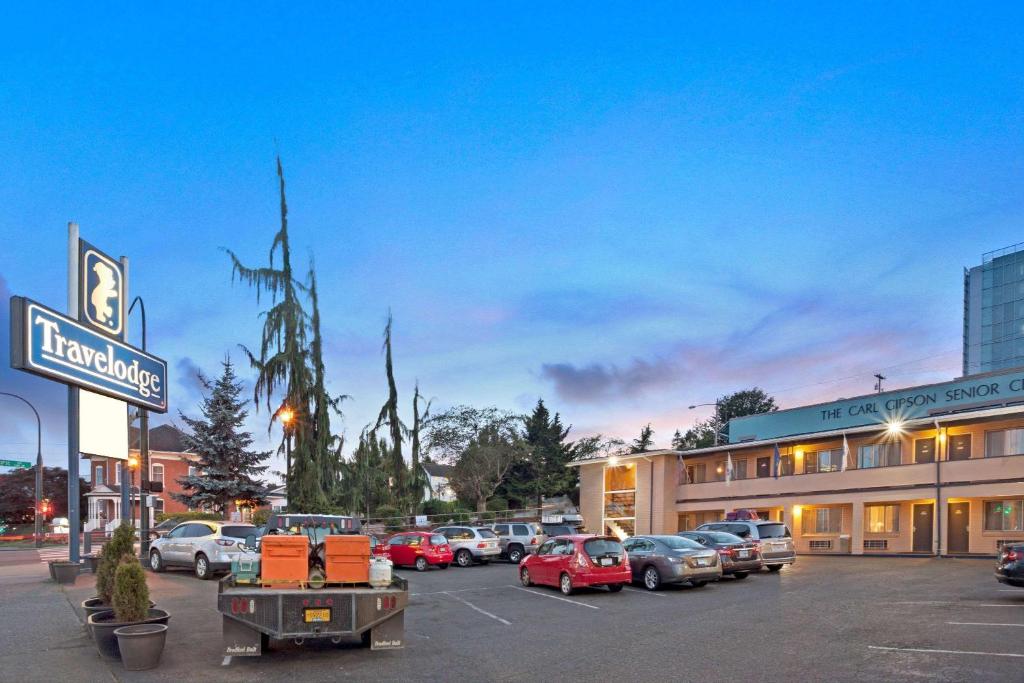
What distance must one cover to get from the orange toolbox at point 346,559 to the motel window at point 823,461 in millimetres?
31550

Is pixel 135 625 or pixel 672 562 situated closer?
pixel 135 625

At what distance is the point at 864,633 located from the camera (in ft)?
38.1

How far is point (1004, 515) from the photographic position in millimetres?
29938

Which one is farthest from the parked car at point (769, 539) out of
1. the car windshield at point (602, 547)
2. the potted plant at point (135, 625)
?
the potted plant at point (135, 625)

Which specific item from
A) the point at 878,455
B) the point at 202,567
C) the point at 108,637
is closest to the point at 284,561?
the point at 108,637

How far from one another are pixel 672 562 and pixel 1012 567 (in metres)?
6.80

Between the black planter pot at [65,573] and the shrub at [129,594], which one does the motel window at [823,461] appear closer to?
the black planter pot at [65,573]

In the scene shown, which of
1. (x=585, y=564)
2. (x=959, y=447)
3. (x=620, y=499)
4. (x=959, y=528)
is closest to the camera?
(x=585, y=564)

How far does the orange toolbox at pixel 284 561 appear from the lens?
9.82 meters

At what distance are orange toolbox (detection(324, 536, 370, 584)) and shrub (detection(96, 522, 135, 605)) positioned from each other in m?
3.15

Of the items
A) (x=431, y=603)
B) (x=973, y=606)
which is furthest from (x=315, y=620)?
(x=973, y=606)

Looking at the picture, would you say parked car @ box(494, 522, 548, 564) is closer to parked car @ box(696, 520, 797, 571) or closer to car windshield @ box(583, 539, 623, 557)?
parked car @ box(696, 520, 797, 571)

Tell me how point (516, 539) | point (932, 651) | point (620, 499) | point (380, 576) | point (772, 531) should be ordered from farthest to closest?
point (620, 499), point (516, 539), point (772, 531), point (380, 576), point (932, 651)

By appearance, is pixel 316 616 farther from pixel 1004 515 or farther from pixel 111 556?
pixel 1004 515
